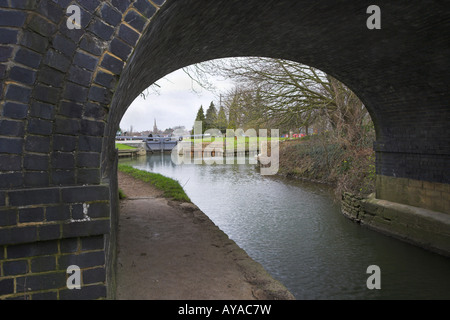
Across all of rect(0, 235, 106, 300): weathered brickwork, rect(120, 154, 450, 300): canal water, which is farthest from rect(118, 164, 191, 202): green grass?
rect(0, 235, 106, 300): weathered brickwork

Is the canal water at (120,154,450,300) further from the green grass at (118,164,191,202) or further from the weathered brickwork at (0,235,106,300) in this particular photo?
the weathered brickwork at (0,235,106,300)

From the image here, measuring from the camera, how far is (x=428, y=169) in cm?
718

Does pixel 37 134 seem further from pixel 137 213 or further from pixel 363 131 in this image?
pixel 363 131

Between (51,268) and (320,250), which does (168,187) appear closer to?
(320,250)

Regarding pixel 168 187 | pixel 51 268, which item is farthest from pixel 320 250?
pixel 51 268

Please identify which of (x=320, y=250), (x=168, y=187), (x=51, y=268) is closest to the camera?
(x=51, y=268)

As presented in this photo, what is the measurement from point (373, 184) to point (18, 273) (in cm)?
930

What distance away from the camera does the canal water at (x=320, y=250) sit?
5.71m

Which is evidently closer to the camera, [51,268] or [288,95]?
[51,268]

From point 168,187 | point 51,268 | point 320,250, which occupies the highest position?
point 51,268

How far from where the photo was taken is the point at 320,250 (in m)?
7.39

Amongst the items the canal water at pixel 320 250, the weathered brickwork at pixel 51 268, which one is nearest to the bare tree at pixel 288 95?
the canal water at pixel 320 250

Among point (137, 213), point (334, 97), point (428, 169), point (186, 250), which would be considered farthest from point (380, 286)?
point (334, 97)

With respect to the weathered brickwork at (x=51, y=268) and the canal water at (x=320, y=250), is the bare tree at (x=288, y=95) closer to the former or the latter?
the canal water at (x=320, y=250)
